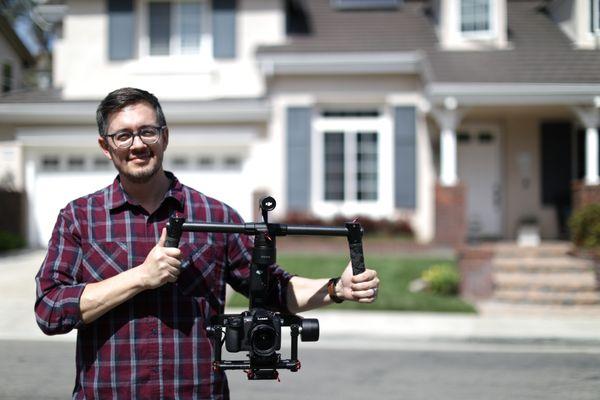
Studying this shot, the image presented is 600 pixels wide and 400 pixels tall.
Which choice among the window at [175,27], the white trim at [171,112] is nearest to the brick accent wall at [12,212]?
the white trim at [171,112]

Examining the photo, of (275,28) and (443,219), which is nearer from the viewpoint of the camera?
(443,219)

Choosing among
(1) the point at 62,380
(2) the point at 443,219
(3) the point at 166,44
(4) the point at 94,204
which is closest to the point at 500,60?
(2) the point at 443,219

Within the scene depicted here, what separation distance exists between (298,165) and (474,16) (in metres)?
5.18

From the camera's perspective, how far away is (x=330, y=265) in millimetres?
12438

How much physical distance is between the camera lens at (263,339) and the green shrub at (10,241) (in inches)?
561

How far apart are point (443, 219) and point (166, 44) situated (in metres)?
7.59

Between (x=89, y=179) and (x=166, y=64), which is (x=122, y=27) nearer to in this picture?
(x=166, y=64)

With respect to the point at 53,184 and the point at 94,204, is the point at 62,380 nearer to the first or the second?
the point at 94,204

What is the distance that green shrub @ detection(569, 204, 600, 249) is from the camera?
11.6m

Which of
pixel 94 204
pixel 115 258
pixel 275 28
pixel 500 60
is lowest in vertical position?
pixel 115 258

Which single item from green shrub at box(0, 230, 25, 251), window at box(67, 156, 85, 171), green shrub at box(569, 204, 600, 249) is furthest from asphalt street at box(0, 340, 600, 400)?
window at box(67, 156, 85, 171)

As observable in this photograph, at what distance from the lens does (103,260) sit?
239 centimetres

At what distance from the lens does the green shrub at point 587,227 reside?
38.0ft

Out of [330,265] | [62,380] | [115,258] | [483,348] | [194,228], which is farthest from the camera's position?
[330,265]
